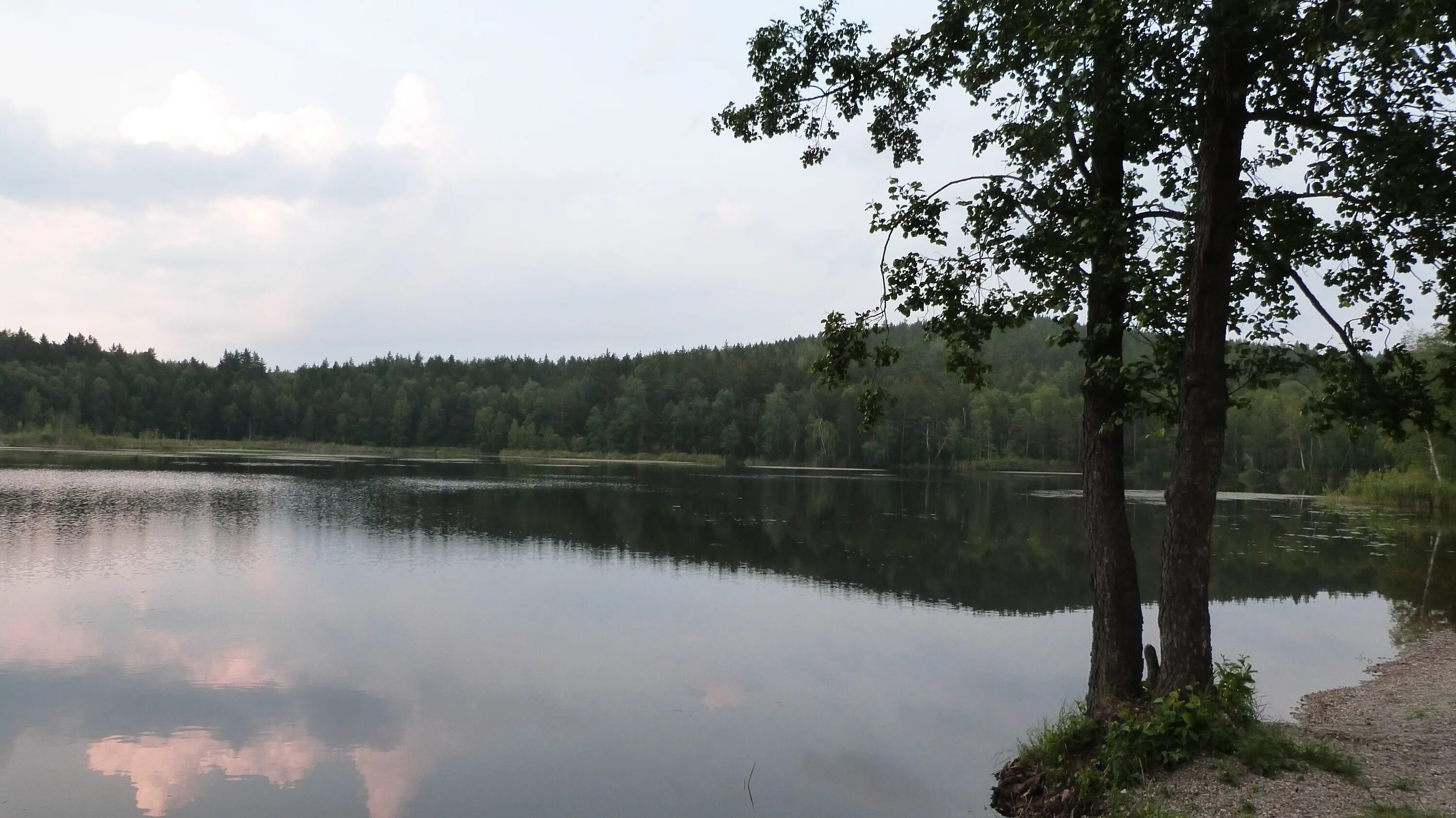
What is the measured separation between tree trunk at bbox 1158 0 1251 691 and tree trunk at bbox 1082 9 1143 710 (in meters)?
0.81

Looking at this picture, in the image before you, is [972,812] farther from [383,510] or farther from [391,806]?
[383,510]

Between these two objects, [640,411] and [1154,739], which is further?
[640,411]

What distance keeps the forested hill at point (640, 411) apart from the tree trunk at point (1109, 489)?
93.9 metres

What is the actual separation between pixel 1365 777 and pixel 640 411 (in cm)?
11750

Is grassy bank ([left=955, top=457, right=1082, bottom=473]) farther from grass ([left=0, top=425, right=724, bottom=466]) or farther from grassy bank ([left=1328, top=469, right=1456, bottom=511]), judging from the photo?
grassy bank ([left=1328, top=469, right=1456, bottom=511])

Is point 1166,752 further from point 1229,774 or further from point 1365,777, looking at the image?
point 1365,777

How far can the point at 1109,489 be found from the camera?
32.1 feet

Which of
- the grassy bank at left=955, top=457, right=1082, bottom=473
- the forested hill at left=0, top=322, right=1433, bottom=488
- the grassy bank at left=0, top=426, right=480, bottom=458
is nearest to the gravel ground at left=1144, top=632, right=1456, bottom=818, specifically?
the forested hill at left=0, top=322, right=1433, bottom=488

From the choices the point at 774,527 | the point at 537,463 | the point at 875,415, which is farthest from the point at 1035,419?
the point at 875,415

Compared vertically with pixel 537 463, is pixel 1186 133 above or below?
above

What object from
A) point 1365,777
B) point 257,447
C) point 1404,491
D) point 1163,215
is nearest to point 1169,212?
point 1163,215

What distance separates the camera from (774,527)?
1431 inches

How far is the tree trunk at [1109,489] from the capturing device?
9.51 meters

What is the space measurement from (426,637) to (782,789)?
29.3ft
